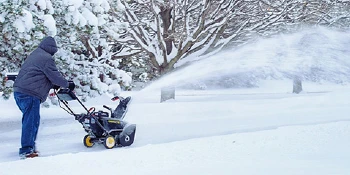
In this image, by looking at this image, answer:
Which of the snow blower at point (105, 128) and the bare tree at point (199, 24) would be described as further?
the bare tree at point (199, 24)

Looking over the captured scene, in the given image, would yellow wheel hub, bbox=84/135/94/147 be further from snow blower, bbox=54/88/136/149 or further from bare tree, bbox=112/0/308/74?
bare tree, bbox=112/0/308/74

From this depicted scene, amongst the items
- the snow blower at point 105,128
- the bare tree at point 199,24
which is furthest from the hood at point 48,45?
the bare tree at point 199,24

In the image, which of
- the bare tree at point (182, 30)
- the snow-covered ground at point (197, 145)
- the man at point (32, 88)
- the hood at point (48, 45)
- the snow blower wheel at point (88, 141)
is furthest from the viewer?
the bare tree at point (182, 30)

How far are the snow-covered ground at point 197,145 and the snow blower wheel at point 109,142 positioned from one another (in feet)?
0.61

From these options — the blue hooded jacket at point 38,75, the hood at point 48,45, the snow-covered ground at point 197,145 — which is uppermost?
the hood at point 48,45

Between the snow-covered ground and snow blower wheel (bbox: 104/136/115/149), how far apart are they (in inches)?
7.3

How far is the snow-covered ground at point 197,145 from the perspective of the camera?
449 cm

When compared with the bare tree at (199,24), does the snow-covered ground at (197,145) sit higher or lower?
lower

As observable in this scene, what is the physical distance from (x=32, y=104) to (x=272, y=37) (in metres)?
9.60

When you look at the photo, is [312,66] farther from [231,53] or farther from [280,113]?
[280,113]

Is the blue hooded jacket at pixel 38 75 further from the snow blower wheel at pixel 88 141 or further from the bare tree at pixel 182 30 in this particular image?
the bare tree at pixel 182 30

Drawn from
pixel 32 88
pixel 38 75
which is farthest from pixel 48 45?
pixel 32 88

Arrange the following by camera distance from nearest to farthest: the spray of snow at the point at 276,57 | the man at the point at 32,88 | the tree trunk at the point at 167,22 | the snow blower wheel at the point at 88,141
A: the man at the point at 32,88
the snow blower wheel at the point at 88,141
the spray of snow at the point at 276,57
the tree trunk at the point at 167,22

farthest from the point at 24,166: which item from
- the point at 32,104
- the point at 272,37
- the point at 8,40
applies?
the point at 272,37
